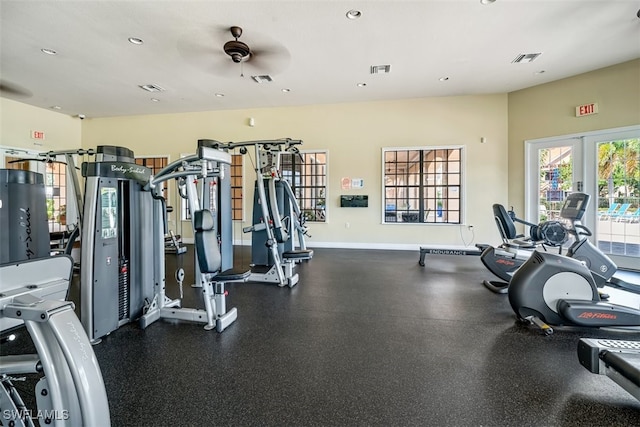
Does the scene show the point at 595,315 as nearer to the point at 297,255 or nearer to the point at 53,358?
the point at 297,255

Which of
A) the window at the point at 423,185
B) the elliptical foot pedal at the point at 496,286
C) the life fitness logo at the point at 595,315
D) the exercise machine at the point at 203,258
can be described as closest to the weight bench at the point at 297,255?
the exercise machine at the point at 203,258

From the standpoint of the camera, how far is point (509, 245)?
3988 millimetres

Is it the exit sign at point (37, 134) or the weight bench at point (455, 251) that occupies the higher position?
the exit sign at point (37, 134)

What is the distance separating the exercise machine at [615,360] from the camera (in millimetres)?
1659

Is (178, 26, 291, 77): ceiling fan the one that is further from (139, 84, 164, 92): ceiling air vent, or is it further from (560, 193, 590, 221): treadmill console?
(560, 193, 590, 221): treadmill console

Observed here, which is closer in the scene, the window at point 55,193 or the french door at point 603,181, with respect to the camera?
the french door at point 603,181

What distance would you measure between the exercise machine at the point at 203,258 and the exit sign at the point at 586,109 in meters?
6.32

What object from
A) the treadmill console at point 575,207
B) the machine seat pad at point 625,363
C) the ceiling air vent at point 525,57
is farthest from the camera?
the ceiling air vent at point 525,57

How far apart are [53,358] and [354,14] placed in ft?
13.4

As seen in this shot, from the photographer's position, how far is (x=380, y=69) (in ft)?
17.0

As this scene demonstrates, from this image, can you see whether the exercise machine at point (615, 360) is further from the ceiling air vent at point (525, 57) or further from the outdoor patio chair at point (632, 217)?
the ceiling air vent at point (525, 57)

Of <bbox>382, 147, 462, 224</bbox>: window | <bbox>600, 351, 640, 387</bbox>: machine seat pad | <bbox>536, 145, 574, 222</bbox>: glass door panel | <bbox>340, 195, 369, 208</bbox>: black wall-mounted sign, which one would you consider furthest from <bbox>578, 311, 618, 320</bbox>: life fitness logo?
<bbox>340, 195, 369, 208</bbox>: black wall-mounted sign

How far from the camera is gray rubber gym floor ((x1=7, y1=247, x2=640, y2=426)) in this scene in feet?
5.51

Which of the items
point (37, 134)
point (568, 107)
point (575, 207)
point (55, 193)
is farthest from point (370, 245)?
point (37, 134)
